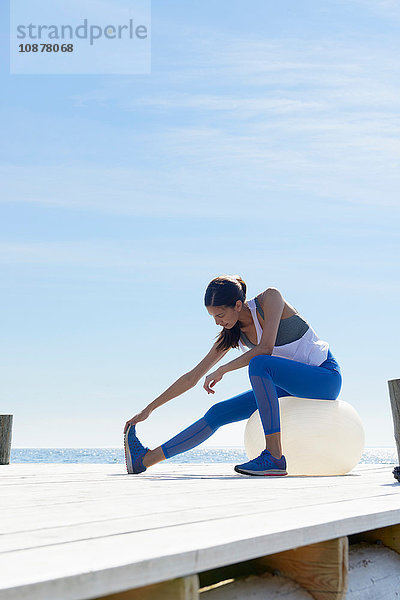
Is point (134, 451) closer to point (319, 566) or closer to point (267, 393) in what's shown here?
point (267, 393)

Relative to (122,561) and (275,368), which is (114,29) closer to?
(275,368)

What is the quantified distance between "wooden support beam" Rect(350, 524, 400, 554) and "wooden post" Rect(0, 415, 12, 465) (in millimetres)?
5475

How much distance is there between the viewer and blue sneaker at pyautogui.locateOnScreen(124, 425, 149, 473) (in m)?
4.87

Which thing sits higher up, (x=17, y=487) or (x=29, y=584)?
(x=29, y=584)

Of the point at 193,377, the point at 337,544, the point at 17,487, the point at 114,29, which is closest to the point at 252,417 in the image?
the point at 193,377

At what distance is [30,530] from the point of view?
1667 mm

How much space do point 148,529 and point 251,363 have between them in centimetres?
291

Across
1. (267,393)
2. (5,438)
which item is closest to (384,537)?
(267,393)

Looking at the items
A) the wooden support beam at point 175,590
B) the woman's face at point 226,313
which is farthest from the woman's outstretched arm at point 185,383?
the wooden support beam at point 175,590

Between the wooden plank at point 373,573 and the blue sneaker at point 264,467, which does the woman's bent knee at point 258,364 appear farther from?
the wooden plank at point 373,573

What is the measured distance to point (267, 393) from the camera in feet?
14.5

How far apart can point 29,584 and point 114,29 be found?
9571 mm

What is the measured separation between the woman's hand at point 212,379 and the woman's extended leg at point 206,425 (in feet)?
0.49

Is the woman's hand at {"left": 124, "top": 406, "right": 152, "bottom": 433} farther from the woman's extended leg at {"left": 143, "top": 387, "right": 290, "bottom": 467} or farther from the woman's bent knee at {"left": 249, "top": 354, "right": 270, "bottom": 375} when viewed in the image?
the woman's bent knee at {"left": 249, "top": 354, "right": 270, "bottom": 375}
